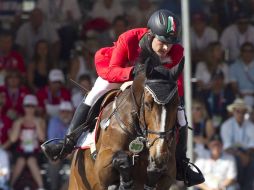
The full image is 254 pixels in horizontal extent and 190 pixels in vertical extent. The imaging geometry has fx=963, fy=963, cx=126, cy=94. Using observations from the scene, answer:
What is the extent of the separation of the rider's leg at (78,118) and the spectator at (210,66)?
244 inches

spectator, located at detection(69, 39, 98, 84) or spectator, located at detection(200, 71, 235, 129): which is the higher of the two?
spectator, located at detection(69, 39, 98, 84)

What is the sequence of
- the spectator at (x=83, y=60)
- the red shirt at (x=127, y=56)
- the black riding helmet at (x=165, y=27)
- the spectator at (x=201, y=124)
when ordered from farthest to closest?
the spectator at (x=83, y=60) < the spectator at (x=201, y=124) < the red shirt at (x=127, y=56) < the black riding helmet at (x=165, y=27)

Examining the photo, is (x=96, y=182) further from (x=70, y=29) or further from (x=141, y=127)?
(x=70, y=29)

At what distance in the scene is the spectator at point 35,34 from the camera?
633 inches

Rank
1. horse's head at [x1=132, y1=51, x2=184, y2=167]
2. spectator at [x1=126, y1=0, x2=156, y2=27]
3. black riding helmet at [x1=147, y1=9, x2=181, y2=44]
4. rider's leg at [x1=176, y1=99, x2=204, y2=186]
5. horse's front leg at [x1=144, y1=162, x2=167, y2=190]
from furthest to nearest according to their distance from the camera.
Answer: spectator at [x1=126, y1=0, x2=156, y2=27] < rider's leg at [x1=176, y1=99, x2=204, y2=186] < black riding helmet at [x1=147, y1=9, x2=181, y2=44] < horse's front leg at [x1=144, y1=162, x2=167, y2=190] < horse's head at [x1=132, y1=51, x2=184, y2=167]

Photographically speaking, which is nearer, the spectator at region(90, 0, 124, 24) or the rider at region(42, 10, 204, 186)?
the rider at region(42, 10, 204, 186)

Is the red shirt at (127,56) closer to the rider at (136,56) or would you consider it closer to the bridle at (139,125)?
the rider at (136,56)

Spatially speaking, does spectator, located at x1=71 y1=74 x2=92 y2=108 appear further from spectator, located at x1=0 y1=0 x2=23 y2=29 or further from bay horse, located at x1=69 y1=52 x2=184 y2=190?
bay horse, located at x1=69 y1=52 x2=184 y2=190

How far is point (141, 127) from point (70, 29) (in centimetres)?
853

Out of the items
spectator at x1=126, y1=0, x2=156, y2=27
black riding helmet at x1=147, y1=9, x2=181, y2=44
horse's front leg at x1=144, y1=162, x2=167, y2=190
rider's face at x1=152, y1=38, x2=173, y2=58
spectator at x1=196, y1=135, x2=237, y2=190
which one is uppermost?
black riding helmet at x1=147, y1=9, x2=181, y2=44

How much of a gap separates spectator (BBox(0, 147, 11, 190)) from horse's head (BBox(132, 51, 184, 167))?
628 cm

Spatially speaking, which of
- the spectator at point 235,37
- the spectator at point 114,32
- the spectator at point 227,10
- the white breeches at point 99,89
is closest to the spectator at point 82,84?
the spectator at point 114,32

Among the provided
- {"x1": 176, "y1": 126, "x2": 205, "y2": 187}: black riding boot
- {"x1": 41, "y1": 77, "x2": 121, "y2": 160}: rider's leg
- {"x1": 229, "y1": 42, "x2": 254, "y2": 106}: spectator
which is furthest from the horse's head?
{"x1": 229, "y1": 42, "x2": 254, "y2": 106}: spectator

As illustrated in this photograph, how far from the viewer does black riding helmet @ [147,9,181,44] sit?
830 centimetres
